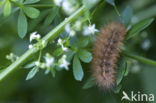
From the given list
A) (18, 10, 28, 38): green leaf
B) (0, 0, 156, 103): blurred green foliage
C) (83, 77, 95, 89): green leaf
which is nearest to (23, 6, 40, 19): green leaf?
(18, 10, 28, 38): green leaf

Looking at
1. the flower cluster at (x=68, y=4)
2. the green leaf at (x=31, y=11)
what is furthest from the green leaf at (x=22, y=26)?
the flower cluster at (x=68, y=4)

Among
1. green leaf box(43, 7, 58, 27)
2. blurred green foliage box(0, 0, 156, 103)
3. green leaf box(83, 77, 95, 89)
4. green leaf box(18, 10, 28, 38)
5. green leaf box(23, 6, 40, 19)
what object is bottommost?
blurred green foliage box(0, 0, 156, 103)

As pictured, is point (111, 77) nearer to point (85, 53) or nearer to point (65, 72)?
point (85, 53)

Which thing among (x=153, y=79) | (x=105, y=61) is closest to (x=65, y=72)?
(x=153, y=79)

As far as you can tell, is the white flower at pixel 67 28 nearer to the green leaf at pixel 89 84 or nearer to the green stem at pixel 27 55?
the green stem at pixel 27 55

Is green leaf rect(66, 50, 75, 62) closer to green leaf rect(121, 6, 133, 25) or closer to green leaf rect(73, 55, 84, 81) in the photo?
green leaf rect(73, 55, 84, 81)

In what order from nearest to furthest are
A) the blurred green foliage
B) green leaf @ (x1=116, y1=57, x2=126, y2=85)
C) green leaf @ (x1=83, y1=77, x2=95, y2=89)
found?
green leaf @ (x1=116, y1=57, x2=126, y2=85) < green leaf @ (x1=83, y1=77, x2=95, y2=89) < the blurred green foliage

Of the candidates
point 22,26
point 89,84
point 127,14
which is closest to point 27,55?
point 22,26
